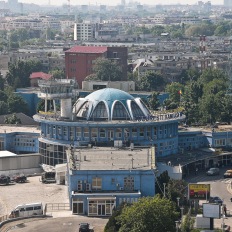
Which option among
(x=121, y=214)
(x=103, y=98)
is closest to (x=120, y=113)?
(x=103, y=98)

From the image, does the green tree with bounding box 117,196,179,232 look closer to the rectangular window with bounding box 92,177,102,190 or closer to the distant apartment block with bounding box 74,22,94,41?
the rectangular window with bounding box 92,177,102,190

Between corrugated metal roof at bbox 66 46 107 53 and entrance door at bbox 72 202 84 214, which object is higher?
corrugated metal roof at bbox 66 46 107 53

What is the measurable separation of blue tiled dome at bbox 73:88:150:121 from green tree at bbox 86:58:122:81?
40400mm

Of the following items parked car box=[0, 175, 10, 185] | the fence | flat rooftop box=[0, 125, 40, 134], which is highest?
flat rooftop box=[0, 125, 40, 134]

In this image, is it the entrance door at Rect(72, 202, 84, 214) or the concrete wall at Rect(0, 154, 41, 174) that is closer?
the entrance door at Rect(72, 202, 84, 214)

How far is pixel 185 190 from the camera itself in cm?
4500

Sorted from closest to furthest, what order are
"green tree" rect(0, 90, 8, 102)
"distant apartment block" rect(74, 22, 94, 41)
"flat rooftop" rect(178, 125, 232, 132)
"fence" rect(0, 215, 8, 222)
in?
"fence" rect(0, 215, 8, 222)
"flat rooftop" rect(178, 125, 232, 132)
"green tree" rect(0, 90, 8, 102)
"distant apartment block" rect(74, 22, 94, 41)

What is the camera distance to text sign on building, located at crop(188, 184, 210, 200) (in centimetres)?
4266

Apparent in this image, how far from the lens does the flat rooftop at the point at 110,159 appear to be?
45.6m

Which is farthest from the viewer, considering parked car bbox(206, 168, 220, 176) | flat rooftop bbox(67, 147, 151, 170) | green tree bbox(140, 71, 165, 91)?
green tree bbox(140, 71, 165, 91)

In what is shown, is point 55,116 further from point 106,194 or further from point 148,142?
point 106,194

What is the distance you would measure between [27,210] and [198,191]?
24.4ft

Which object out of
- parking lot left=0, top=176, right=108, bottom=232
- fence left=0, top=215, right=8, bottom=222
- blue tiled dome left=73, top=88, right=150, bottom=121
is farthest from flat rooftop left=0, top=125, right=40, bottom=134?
fence left=0, top=215, right=8, bottom=222

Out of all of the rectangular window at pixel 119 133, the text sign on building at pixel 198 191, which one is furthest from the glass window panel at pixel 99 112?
the text sign on building at pixel 198 191
